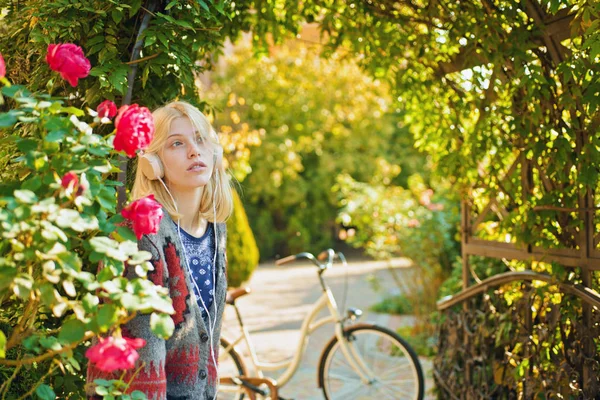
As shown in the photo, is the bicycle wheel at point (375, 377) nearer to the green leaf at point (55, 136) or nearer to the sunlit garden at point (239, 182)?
the sunlit garden at point (239, 182)

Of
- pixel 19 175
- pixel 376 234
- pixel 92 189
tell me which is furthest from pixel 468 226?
pixel 376 234

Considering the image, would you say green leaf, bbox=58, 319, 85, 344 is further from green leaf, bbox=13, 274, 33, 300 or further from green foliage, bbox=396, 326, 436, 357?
green foliage, bbox=396, 326, 436, 357

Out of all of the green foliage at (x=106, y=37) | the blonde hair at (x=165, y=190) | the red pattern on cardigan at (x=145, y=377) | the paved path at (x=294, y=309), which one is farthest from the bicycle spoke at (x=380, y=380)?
the red pattern on cardigan at (x=145, y=377)

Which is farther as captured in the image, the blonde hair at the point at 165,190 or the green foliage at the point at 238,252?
the green foliage at the point at 238,252

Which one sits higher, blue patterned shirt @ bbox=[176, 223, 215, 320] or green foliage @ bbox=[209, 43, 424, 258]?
green foliage @ bbox=[209, 43, 424, 258]

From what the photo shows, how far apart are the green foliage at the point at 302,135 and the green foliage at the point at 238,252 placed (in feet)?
8.57

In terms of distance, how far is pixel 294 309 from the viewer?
8727 millimetres

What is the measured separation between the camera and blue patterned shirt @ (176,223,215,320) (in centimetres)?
233

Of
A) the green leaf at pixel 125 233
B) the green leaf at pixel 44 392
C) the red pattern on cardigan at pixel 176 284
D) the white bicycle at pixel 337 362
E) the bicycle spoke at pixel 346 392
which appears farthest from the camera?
the bicycle spoke at pixel 346 392

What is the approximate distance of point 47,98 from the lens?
68.9 inches

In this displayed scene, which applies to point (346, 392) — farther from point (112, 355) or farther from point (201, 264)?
point (112, 355)

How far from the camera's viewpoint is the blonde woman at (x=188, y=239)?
218 centimetres

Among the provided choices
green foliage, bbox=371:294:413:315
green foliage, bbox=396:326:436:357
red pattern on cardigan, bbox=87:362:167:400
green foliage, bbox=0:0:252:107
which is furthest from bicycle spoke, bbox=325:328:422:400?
green foliage, bbox=371:294:413:315

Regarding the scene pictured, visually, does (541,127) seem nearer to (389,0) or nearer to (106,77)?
(389,0)
